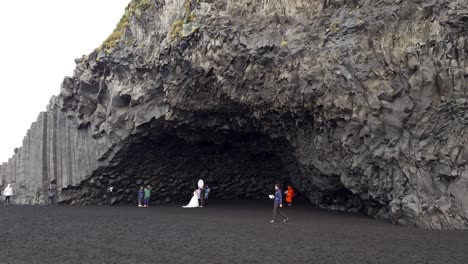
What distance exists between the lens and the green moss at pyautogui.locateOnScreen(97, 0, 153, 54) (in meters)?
29.7

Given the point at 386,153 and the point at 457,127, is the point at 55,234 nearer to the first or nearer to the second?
the point at 386,153

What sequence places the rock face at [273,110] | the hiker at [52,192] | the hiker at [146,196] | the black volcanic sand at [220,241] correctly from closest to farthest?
1. the black volcanic sand at [220,241]
2. the rock face at [273,110]
3. the hiker at [146,196]
4. the hiker at [52,192]

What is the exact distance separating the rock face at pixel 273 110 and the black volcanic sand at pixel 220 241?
3154 mm

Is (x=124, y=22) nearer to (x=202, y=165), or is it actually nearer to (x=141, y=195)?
(x=202, y=165)

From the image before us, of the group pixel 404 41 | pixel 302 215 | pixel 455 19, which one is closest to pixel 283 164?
pixel 302 215

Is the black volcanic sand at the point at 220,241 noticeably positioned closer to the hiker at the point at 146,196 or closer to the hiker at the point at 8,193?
the hiker at the point at 146,196

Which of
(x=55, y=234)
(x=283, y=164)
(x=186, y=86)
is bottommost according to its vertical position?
(x=55, y=234)

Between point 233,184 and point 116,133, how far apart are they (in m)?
10.1

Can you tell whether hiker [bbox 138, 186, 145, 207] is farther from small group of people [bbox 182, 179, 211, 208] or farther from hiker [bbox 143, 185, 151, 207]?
small group of people [bbox 182, 179, 211, 208]

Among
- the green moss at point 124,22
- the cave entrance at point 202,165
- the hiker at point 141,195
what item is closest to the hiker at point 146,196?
the hiker at point 141,195

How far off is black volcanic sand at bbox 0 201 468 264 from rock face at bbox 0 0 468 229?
3.15m

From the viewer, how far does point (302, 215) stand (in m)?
23.1

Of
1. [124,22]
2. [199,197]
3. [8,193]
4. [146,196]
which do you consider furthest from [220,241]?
[8,193]

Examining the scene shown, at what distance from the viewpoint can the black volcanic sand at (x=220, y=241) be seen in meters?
12.1
